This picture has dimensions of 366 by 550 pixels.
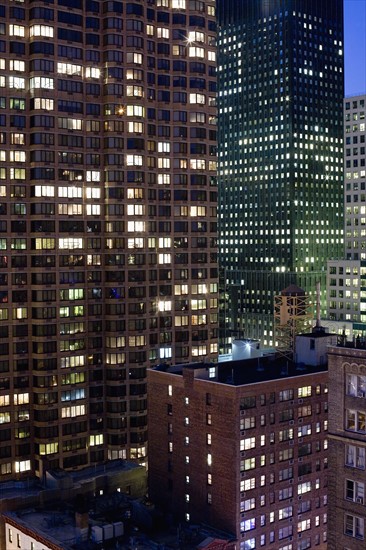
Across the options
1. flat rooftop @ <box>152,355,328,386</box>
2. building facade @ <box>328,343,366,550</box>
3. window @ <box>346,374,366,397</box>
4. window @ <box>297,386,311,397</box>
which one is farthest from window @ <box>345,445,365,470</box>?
window @ <box>297,386,311,397</box>

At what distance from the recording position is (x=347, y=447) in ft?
300

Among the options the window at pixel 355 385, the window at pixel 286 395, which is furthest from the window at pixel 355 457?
the window at pixel 286 395

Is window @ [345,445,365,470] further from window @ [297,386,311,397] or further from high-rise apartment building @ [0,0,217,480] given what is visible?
high-rise apartment building @ [0,0,217,480]

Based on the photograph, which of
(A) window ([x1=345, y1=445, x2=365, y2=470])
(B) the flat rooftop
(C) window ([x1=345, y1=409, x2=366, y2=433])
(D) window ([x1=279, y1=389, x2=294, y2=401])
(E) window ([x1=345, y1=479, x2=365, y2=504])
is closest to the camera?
(A) window ([x1=345, y1=445, x2=365, y2=470])

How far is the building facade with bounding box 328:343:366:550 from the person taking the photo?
90.5m

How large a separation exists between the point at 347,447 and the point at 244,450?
109ft

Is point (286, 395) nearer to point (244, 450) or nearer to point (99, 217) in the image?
point (244, 450)

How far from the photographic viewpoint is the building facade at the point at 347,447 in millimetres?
90500

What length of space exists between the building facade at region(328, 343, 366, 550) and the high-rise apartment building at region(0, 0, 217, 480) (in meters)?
74.6

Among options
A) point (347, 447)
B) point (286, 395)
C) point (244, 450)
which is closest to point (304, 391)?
point (286, 395)

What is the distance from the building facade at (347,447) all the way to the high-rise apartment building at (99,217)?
74.6 metres

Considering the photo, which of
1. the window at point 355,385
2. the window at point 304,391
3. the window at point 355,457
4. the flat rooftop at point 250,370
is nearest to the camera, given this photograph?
the window at point 355,457

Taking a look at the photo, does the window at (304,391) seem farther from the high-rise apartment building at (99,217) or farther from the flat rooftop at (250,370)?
the high-rise apartment building at (99,217)

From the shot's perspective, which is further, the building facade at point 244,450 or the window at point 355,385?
the building facade at point 244,450
